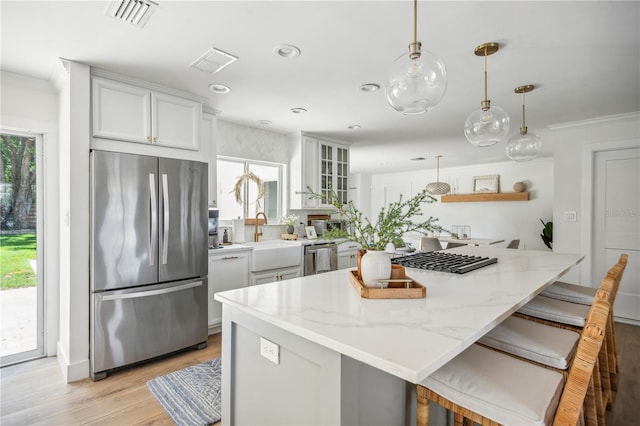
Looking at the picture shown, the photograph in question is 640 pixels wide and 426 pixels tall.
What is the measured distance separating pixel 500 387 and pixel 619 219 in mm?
3989

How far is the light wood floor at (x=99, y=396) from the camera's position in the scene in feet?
6.53

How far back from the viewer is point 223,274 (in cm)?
337

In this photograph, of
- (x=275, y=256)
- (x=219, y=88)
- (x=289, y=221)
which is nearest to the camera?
(x=219, y=88)

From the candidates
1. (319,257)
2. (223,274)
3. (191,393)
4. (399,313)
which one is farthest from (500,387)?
(319,257)

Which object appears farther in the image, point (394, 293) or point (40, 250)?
point (40, 250)

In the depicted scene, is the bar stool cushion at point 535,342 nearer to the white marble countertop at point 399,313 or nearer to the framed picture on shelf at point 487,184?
the white marble countertop at point 399,313

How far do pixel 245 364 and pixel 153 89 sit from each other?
251cm

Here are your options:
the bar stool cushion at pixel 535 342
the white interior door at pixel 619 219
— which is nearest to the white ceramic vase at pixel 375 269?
the bar stool cushion at pixel 535 342

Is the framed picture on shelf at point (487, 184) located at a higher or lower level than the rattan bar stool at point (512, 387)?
higher

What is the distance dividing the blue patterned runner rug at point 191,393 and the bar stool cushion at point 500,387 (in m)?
1.55

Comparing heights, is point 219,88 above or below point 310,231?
above

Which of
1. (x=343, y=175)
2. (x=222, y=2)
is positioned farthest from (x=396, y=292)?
(x=343, y=175)

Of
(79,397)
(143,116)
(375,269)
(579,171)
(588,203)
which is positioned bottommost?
(79,397)

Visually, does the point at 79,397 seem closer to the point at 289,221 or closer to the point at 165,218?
the point at 165,218
